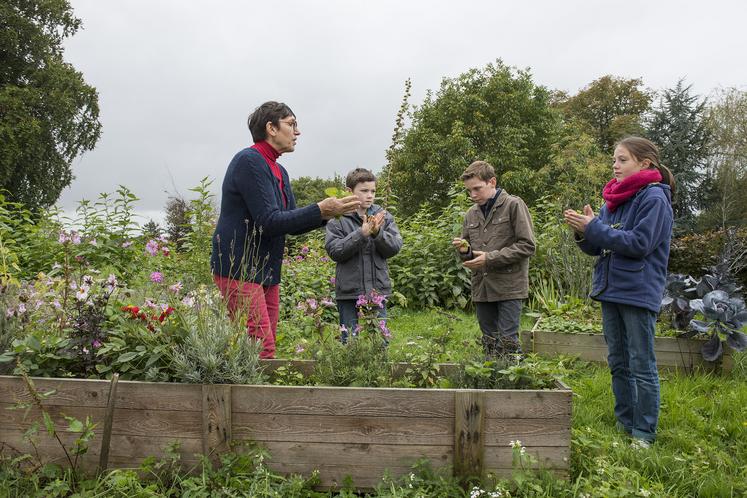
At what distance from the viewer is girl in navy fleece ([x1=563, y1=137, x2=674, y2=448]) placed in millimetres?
3125

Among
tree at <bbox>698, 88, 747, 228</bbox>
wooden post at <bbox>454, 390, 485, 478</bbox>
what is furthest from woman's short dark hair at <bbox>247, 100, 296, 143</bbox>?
tree at <bbox>698, 88, 747, 228</bbox>

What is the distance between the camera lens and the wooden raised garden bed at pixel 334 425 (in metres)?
2.61

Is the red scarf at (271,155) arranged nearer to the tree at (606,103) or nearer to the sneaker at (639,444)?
the sneaker at (639,444)

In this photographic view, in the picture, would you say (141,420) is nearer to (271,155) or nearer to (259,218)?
(259,218)

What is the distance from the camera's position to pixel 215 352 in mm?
2758

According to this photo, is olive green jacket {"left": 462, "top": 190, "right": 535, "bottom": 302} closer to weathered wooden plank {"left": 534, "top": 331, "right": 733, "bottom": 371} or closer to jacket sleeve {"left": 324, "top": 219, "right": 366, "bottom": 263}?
jacket sleeve {"left": 324, "top": 219, "right": 366, "bottom": 263}

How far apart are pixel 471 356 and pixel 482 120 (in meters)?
23.0

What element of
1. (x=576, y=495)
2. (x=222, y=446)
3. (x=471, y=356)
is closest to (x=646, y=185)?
(x=471, y=356)

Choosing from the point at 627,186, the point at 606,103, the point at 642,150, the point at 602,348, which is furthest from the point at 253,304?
the point at 606,103

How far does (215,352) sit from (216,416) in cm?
31

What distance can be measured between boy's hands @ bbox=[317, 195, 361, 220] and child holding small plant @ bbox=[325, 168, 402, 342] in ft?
2.58

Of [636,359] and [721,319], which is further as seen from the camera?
[721,319]

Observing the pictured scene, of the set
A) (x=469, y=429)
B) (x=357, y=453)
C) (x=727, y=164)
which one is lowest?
(x=357, y=453)

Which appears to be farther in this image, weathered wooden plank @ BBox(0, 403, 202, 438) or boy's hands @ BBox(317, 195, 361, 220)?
boy's hands @ BBox(317, 195, 361, 220)
